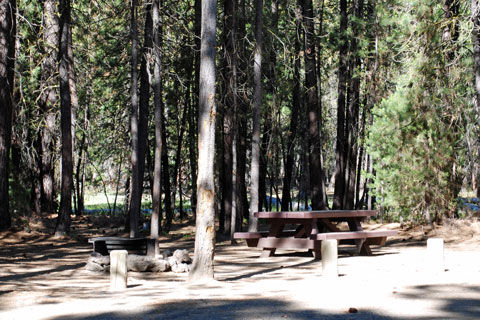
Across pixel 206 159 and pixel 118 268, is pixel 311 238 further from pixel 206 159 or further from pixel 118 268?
pixel 118 268

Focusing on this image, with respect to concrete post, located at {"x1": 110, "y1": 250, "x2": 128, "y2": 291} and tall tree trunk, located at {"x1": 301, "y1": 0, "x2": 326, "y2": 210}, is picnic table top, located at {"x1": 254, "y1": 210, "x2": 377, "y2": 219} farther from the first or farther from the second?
tall tree trunk, located at {"x1": 301, "y1": 0, "x2": 326, "y2": 210}

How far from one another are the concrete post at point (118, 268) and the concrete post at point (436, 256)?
516 centimetres

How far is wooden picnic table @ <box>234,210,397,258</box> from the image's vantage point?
41.1 ft

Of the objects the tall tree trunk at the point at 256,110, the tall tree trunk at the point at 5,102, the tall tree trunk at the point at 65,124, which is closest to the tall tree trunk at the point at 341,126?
the tall tree trunk at the point at 256,110

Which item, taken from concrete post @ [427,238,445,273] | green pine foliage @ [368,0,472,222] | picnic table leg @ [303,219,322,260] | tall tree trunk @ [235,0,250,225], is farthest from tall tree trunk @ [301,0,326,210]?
concrete post @ [427,238,445,273]

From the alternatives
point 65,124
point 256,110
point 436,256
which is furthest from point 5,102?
point 436,256

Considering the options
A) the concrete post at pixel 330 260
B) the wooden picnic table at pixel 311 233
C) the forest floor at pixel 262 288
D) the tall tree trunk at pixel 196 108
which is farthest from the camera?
the tall tree trunk at pixel 196 108

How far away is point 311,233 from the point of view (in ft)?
41.5

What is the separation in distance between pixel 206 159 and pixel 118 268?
2218 millimetres

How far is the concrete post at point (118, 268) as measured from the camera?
8.95 metres

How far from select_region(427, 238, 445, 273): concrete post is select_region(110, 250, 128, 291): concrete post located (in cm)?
516

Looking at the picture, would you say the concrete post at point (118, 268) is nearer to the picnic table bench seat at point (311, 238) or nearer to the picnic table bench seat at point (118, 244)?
the picnic table bench seat at point (118, 244)

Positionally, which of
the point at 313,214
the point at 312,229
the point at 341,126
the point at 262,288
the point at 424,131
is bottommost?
the point at 262,288

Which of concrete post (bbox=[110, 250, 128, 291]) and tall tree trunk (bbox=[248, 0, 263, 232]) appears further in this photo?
Result: tall tree trunk (bbox=[248, 0, 263, 232])
